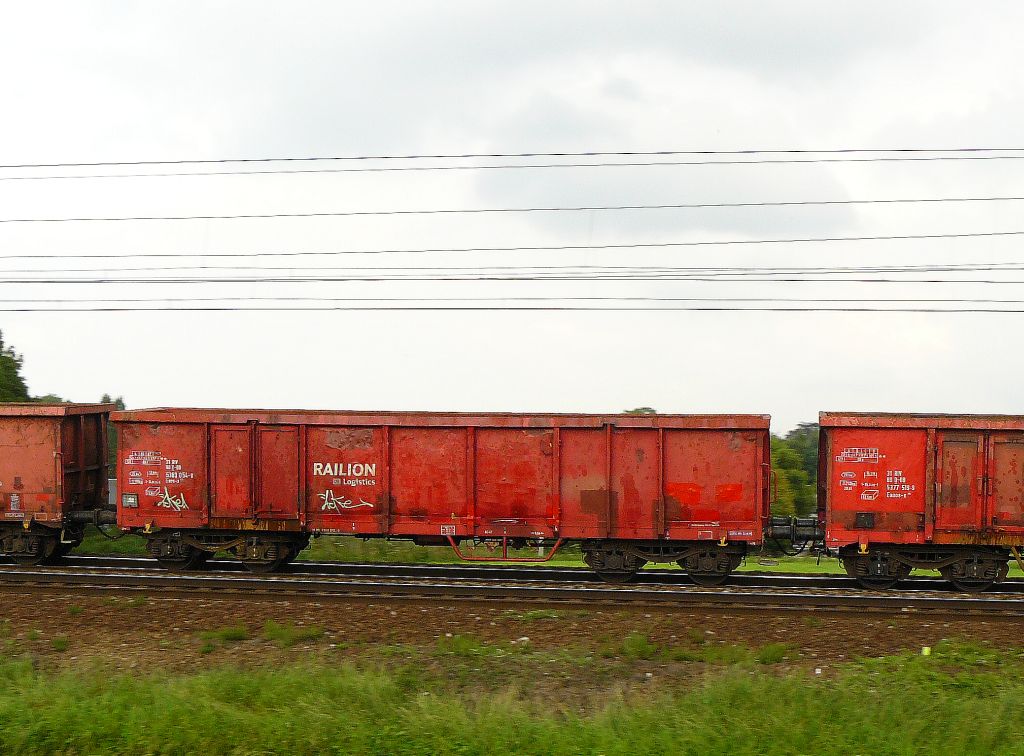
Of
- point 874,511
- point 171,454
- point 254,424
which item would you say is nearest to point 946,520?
point 874,511

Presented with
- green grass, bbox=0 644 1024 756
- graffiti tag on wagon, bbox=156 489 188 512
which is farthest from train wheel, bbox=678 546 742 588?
graffiti tag on wagon, bbox=156 489 188 512

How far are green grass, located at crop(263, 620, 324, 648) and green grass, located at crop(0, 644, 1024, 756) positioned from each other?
Result: 164 cm

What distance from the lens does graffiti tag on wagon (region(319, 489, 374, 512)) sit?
14.9m

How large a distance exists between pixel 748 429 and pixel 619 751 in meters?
8.07

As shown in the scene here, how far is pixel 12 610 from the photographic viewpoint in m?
12.4

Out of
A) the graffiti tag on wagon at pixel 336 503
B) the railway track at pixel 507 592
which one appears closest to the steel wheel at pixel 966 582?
the railway track at pixel 507 592

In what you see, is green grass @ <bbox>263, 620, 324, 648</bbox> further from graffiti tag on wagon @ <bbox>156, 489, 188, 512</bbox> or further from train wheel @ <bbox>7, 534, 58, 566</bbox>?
train wheel @ <bbox>7, 534, 58, 566</bbox>

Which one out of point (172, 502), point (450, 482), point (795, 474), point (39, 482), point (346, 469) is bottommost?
point (795, 474)

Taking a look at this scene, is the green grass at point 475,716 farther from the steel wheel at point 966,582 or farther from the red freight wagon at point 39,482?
the red freight wagon at point 39,482

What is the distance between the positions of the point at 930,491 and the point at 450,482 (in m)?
8.15

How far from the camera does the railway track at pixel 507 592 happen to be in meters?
12.8

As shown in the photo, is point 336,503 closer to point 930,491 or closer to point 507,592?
point 507,592

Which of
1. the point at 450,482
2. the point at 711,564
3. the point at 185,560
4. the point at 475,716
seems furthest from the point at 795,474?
the point at 475,716

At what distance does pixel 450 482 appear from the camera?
14664 mm
